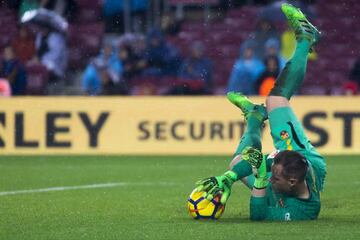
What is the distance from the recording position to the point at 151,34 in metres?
20.4

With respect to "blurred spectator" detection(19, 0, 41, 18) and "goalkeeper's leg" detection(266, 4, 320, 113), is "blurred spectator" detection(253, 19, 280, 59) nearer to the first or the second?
"blurred spectator" detection(19, 0, 41, 18)

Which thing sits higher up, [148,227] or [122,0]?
[122,0]

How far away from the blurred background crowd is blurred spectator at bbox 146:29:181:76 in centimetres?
2

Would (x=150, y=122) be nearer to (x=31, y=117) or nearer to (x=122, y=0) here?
(x=31, y=117)

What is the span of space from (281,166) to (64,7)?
13868mm

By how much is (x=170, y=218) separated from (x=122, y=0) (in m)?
12.6

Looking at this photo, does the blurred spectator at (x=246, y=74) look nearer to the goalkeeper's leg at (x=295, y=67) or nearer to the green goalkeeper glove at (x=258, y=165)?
the goalkeeper's leg at (x=295, y=67)

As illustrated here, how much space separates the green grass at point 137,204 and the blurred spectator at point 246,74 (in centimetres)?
286

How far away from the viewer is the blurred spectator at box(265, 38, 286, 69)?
1926 centimetres

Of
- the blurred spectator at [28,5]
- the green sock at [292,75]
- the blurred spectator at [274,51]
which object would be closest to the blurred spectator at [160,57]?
the blurred spectator at [274,51]

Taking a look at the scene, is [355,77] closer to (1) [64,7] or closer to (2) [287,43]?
(2) [287,43]

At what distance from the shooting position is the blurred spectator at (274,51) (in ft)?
63.2

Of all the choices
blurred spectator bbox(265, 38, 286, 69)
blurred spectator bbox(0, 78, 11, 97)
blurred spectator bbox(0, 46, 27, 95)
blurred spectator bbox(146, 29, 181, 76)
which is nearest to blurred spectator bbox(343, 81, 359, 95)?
blurred spectator bbox(265, 38, 286, 69)

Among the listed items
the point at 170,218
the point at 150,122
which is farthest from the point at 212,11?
the point at 170,218
